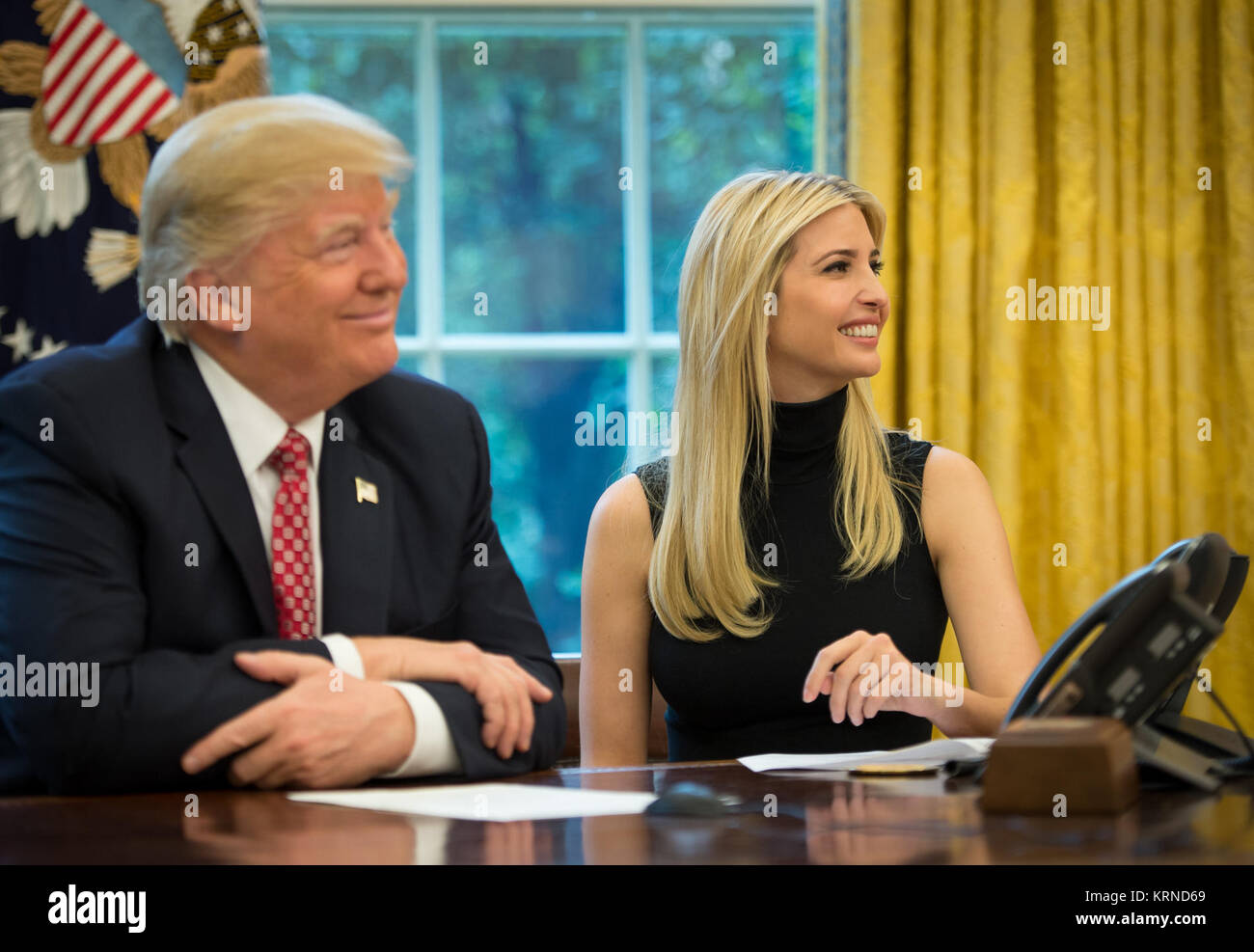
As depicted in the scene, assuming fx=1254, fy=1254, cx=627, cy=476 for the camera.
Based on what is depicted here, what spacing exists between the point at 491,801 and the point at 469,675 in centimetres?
25

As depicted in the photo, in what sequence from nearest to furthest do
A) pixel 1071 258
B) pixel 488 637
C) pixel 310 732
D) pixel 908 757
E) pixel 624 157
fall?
pixel 310 732 → pixel 908 757 → pixel 488 637 → pixel 1071 258 → pixel 624 157

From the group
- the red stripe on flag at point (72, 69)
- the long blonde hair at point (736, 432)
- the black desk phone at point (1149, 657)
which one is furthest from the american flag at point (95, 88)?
the black desk phone at point (1149, 657)

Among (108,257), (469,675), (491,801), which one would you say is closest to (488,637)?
(469,675)

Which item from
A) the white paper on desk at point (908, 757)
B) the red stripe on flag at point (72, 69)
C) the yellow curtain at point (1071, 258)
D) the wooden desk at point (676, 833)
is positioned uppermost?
the red stripe on flag at point (72, 69)

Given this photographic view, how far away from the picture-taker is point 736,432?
2.08 metres

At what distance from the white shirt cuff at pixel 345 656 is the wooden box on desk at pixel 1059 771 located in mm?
652

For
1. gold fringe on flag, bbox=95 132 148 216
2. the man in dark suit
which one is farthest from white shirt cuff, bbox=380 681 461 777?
gold fringe on flag, bbox=95 132 148 216

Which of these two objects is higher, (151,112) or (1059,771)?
(151,112)

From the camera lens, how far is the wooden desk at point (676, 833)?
85 cm

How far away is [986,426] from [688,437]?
149 centimetres

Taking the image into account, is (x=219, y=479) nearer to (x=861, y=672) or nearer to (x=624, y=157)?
(x=861, y=672)

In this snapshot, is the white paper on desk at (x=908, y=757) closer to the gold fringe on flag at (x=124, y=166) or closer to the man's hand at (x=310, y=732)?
the man's hand at (x=310, y=732)
